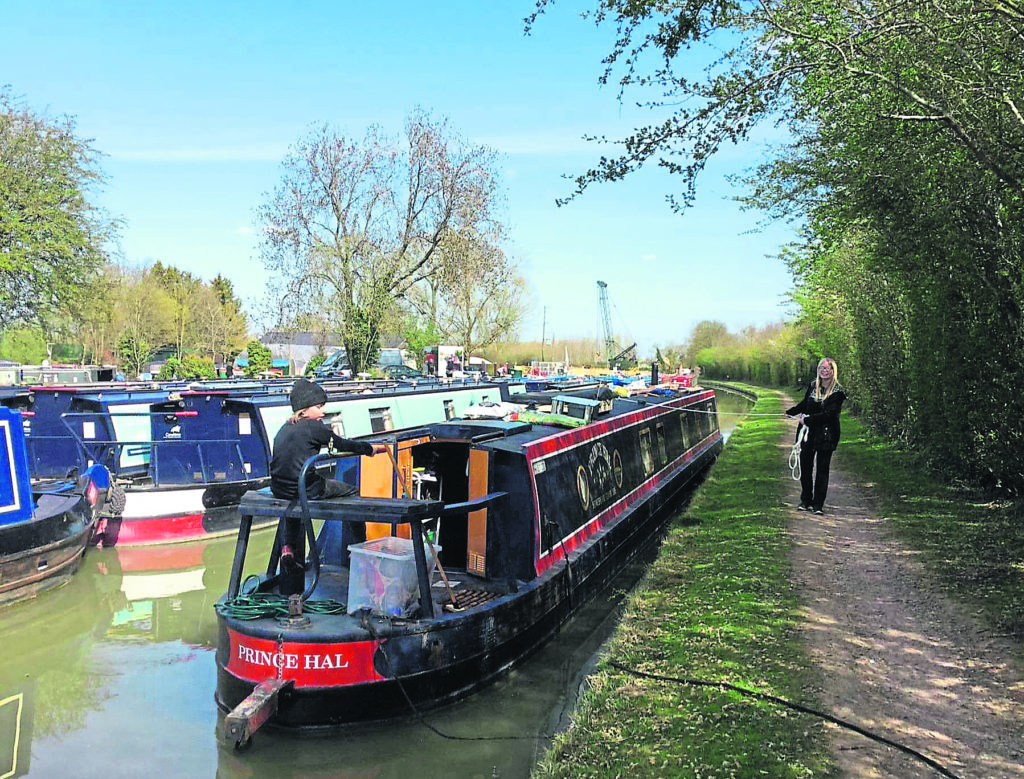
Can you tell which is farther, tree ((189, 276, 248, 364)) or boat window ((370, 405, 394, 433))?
tree ((189, 276, 248, 364))

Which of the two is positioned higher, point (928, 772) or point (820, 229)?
point (820, 229)

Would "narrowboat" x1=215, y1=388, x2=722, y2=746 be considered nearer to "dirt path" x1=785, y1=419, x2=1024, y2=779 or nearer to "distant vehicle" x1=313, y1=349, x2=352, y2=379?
"dirt path" x1=785, y1=419, x2=1024, y2=779

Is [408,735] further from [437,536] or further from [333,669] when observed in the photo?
[437,536]

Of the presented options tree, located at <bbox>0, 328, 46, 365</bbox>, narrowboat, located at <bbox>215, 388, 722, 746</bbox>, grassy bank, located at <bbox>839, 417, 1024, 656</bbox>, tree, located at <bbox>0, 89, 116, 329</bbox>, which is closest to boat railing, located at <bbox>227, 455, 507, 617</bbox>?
narrowboat, located at <bbox>215, 388, 722, 746</bbox>

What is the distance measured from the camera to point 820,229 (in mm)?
11984

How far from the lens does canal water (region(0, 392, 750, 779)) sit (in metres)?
4.87

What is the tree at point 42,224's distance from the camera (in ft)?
69.0

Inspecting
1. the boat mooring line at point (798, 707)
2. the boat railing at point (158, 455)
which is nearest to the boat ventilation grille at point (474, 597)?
the boat mooring line at point (798, 707)

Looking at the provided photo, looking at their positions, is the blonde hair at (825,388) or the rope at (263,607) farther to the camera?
the blonde hair at (825,388)

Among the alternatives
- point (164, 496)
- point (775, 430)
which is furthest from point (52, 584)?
point (775, 430)

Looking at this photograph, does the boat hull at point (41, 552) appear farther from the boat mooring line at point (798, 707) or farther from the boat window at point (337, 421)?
the boat mooring line at point (798, 707)

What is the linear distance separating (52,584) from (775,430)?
16.9 meters

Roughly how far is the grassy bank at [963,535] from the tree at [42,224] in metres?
20.6

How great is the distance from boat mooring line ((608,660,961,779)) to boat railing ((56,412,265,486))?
8153 millimetres
